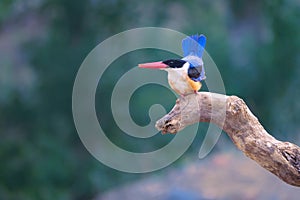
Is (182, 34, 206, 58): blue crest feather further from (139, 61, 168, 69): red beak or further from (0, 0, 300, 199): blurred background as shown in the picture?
(0, 0, 300, 199): blurred background

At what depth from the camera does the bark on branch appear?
2.19 ft

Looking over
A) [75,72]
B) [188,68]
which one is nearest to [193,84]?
[188,68]

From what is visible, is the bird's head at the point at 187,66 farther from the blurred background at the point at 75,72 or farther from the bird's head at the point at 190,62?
the blurred background at the point at 75,72

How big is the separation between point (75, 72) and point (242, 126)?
1.26m

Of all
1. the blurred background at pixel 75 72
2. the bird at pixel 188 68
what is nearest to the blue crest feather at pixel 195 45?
the bird at pixel 188 68

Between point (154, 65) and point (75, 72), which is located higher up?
point (75, 72)

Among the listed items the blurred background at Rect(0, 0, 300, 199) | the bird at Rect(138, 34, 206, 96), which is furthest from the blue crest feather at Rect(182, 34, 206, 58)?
the blurred background at Rect(0, 0, 300, 199)

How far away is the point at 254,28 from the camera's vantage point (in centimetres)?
187

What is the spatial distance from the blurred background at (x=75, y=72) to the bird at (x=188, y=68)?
105 centimetres

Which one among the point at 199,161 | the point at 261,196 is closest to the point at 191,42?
the point at 261,196

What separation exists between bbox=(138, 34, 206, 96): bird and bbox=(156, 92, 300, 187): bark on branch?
0.04ft

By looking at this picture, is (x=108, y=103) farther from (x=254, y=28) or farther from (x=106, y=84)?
(x=254, y=28)

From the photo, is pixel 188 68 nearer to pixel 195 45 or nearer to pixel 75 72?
pixel 195 45

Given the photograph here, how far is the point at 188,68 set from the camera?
646 mm
